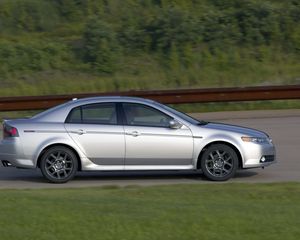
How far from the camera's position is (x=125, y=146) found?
14.0 metres

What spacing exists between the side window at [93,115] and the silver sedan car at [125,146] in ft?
0.11

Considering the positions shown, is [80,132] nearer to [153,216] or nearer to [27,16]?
[153,216]

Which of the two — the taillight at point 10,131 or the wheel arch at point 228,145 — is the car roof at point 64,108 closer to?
the taillight at point 10,131

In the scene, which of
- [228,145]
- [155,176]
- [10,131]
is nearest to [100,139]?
[155,176]

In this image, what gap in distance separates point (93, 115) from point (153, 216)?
17.2 ft

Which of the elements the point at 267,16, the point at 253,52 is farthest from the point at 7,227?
the point at 267,16

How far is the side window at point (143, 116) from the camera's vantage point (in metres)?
14.1

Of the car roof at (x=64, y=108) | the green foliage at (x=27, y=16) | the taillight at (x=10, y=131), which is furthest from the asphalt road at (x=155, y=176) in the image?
the green foliage at (x=27, y=16)

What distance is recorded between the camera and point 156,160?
14008mm

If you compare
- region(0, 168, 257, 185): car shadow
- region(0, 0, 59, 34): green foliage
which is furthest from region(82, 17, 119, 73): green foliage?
region(0, 168, 257, 185): car shadow

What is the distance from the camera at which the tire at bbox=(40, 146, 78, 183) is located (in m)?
14.0

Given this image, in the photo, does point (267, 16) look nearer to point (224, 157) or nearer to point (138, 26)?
point (138, 26)

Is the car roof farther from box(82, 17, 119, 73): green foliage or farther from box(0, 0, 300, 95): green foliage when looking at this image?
box(82, 17, 119, 73): green foliage

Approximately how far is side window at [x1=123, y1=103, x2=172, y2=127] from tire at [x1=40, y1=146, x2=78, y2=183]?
42.9 inches
